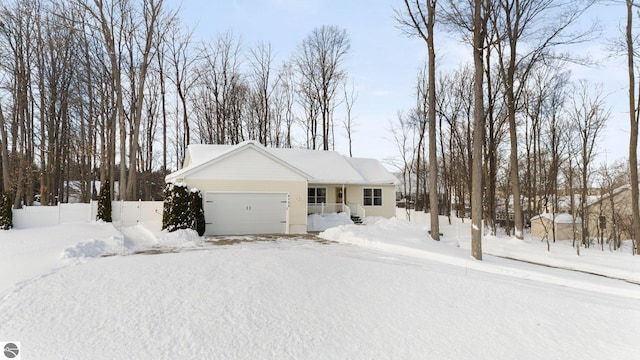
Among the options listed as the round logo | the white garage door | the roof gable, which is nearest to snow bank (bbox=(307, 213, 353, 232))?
the white garage door

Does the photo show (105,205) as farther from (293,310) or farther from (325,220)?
(293,310)

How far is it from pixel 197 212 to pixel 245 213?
2158 millimetres

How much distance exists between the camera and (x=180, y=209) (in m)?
13.5

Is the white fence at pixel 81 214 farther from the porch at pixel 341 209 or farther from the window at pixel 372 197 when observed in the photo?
the window at pixel 372 197

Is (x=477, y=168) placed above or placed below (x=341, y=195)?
above

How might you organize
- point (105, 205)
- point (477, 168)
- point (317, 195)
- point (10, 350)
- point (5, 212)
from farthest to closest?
point (317, 195), point (105, 205), point (5, 212), point (477, 168), point (10, 350)

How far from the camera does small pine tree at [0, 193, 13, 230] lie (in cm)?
1275

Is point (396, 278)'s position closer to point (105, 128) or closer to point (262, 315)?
point (262, 315)

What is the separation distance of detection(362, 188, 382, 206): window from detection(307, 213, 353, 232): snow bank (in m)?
2.51

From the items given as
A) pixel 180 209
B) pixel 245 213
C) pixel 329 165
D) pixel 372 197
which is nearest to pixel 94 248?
pixel 180 209

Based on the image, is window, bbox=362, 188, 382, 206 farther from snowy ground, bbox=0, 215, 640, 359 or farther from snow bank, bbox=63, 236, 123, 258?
snow bank, bbox=63, 236, 123, 258

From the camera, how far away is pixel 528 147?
2708 centimetres

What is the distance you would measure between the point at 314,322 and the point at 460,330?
2.07 metres

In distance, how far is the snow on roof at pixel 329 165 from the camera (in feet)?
64.1
